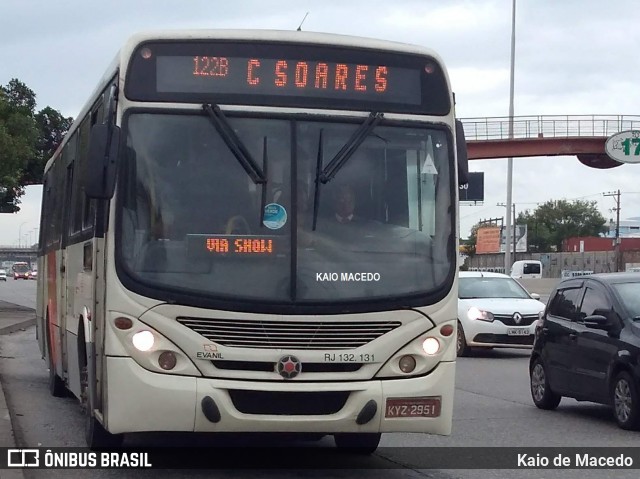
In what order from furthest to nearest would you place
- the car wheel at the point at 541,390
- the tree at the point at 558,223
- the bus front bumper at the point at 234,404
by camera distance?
the tree at the point at 558,223
the car wheel at the point at 541,390
the bus front bumper at the point at 234,404

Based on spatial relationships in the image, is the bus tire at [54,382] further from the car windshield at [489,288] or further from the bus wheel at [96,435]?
the car windshield at [489,288]

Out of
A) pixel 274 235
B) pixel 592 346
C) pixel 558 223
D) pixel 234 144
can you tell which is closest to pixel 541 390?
pixel 592 346

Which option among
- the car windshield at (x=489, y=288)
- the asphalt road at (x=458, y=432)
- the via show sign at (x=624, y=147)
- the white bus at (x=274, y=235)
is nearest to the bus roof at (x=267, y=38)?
the white bus at (x=274, y=235)

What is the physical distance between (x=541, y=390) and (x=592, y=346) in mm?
1526

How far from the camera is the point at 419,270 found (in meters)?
8.55

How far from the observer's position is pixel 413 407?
27.4 feet

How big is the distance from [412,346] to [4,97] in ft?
98.5

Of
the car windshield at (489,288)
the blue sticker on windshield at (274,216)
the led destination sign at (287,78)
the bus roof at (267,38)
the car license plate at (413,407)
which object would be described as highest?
the bus roof at (267,38)

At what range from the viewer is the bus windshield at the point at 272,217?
27.1 ft

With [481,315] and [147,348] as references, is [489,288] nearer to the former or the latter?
[481,315]

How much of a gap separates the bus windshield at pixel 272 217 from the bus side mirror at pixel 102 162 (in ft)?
0.74

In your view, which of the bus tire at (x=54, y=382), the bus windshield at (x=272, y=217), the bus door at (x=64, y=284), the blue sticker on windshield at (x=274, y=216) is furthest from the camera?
the bus tire at (x=54, y=382)

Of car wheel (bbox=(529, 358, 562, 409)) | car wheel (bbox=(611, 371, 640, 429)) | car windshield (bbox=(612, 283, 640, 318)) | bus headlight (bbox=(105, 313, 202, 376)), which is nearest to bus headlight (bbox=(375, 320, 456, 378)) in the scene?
bus headlight (bbox=(105, 313, 202, 376))

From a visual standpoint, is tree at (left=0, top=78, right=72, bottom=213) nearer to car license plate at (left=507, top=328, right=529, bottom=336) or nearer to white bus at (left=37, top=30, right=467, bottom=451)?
car license plate at (left=507, top=328, right=529, bottom=336)
